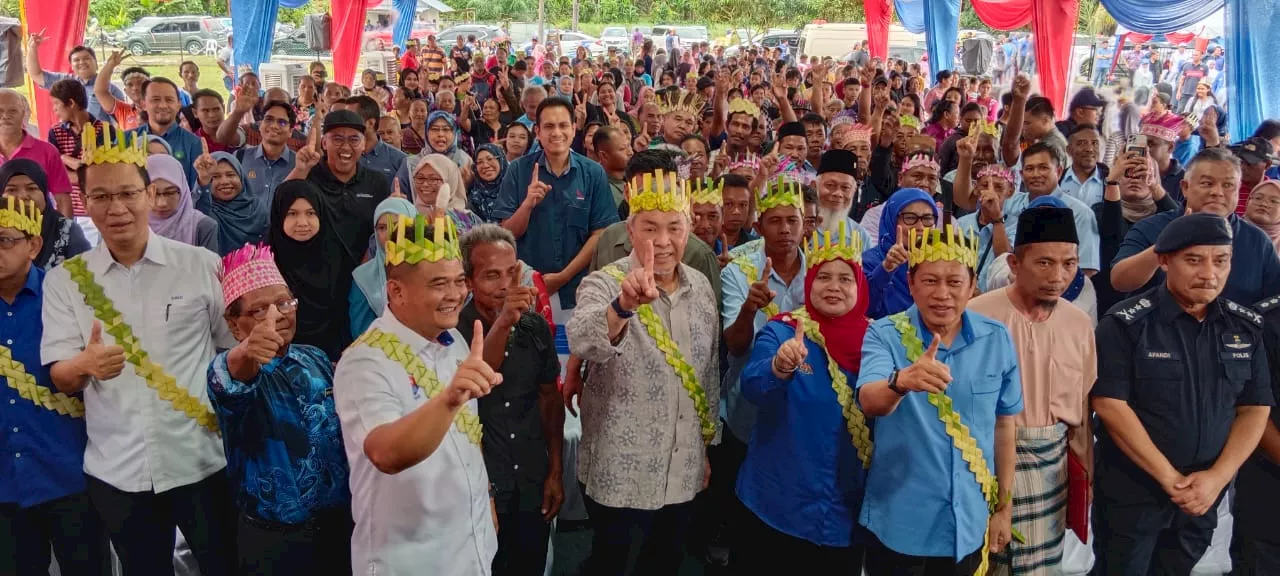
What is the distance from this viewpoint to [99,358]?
7.29 ft

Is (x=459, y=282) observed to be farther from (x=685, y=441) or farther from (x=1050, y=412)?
(x=1050, y=412)

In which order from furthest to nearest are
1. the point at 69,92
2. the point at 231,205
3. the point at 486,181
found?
the point at 69,92
the point at 486,181
the point at 231,205

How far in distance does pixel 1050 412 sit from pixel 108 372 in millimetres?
2628

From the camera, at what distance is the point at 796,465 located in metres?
2.47

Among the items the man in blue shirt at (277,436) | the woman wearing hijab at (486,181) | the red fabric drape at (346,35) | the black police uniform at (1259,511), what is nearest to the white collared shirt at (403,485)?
the man in blue shirt at (277,436)

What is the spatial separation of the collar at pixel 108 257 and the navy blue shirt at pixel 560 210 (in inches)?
76.1

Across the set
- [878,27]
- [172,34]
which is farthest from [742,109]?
[172,34]

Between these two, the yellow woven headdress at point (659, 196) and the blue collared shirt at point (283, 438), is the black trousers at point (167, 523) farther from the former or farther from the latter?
the yellow woven headdress at point (659, 196)

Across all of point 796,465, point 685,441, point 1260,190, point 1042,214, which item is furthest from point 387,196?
point 1260,190

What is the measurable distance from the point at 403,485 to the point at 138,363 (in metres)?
1.00

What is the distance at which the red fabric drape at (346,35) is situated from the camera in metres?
12.7

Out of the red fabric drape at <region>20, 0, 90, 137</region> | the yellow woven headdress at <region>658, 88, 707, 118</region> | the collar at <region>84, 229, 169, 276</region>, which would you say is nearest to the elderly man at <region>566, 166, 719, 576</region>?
the collar at <region>84, 229, 169, 276</region>

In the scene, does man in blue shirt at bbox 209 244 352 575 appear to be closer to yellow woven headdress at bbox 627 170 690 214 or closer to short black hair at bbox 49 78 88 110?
yellow woven headdress at bbox 627 170 690 214

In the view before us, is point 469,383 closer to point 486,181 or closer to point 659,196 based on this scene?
point 659,196
